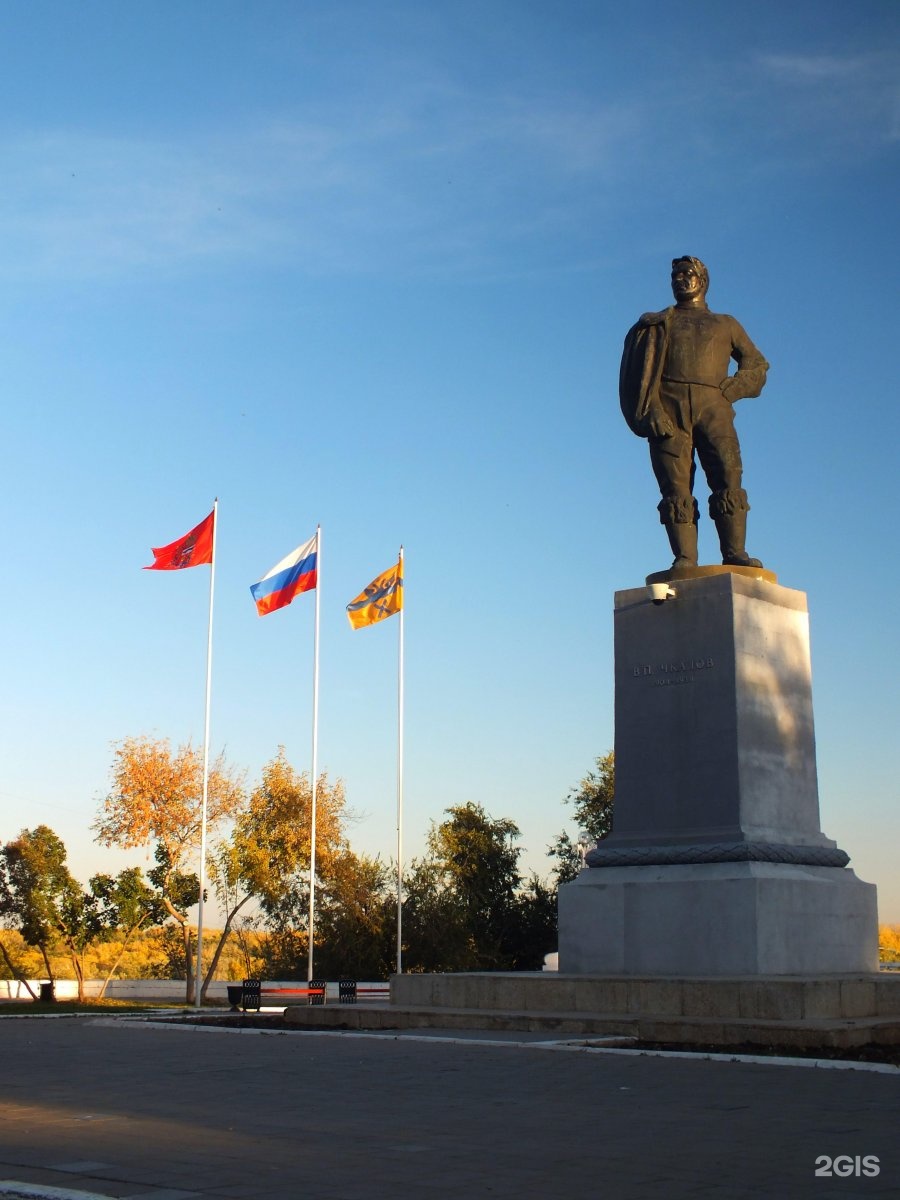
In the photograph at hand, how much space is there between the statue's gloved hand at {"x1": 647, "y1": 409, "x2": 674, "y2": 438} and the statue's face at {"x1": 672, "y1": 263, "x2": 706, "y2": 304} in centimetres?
176

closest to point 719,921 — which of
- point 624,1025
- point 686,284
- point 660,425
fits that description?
point 624,1025

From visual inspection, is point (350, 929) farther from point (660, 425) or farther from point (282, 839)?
point (660, 425)

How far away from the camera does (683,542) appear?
18188mm

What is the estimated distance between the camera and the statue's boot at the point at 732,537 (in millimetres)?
18094

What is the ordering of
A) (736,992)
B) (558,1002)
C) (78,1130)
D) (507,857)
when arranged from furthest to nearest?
1. (507,857)
2. (558,1002)
3. (736,992)
4. (78,1130)

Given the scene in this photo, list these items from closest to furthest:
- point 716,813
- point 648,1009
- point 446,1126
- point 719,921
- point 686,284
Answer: point 446,1126, point 648,1009, point 719,921, point 716,813, point 686,284

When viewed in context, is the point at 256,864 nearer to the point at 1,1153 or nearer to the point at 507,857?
the point at 507,857

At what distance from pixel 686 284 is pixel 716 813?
23.7 feet

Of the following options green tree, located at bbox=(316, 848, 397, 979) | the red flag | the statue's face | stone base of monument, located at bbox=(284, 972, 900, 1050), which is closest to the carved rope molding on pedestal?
stone base of monument, located at bbox=(284, 972, 900, 1050)

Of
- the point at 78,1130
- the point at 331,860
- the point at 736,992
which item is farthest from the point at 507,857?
the point at 78,1130

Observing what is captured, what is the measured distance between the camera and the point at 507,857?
1838 inches

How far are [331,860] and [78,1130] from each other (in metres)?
32.6

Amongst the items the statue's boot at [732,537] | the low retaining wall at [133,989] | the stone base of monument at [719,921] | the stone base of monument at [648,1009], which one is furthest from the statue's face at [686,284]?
the low retaining wall at [133,989]

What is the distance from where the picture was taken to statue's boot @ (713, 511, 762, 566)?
1809cm
